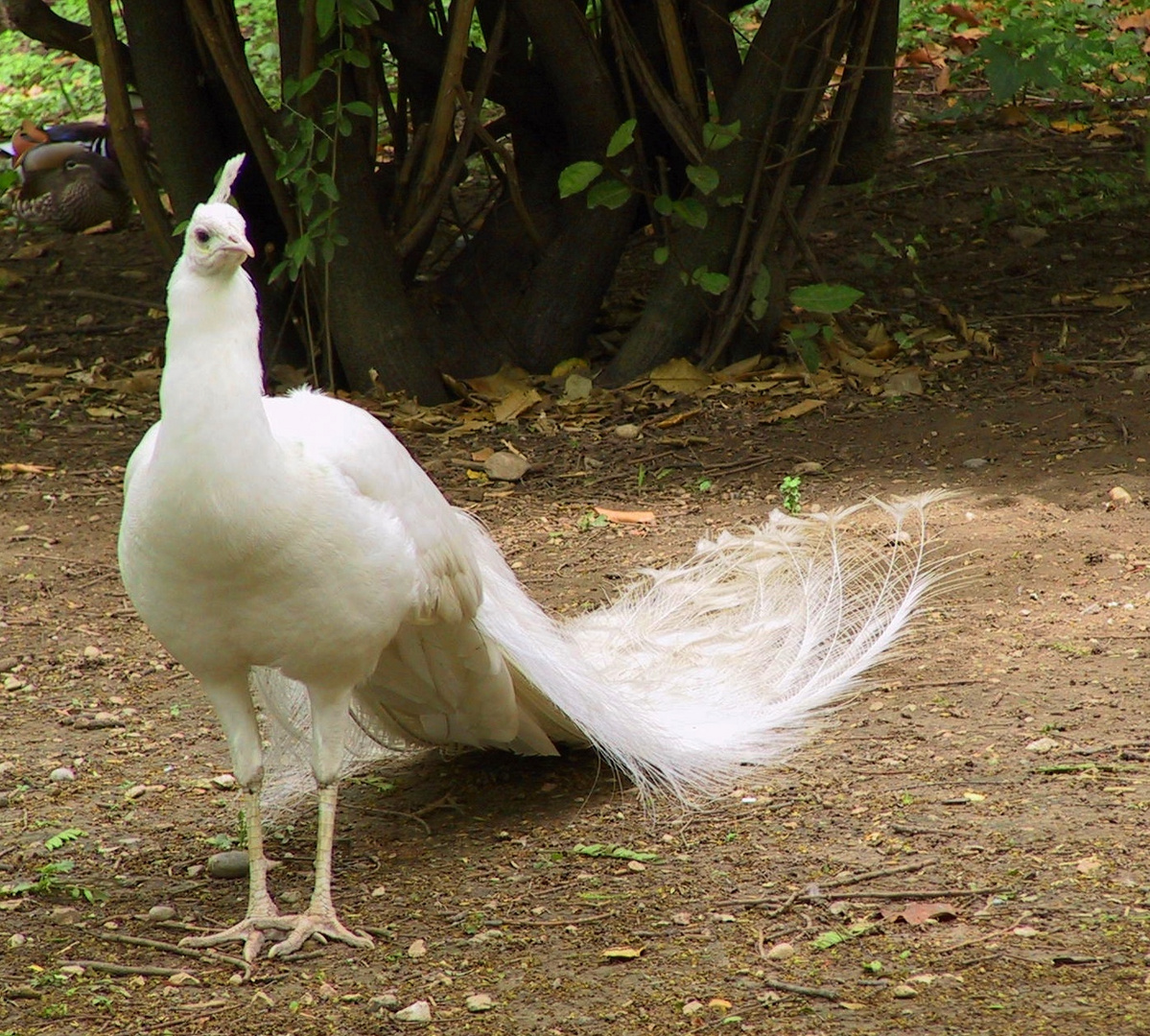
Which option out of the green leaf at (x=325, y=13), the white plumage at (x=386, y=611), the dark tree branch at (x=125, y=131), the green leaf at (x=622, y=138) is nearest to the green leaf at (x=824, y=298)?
the green leaf at (x=622, y=138)

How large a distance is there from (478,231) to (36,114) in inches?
172

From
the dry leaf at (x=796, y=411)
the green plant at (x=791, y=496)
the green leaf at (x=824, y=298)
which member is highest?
the green leaf at (x=824, y=298)

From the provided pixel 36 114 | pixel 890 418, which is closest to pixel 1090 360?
pixel 890 418

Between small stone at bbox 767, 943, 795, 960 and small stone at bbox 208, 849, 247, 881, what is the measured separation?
126cm

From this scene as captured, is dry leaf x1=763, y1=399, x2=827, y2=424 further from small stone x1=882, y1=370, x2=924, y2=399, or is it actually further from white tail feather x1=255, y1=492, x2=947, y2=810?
white tail feather x1=255, y1=492, x2=947, y2=810

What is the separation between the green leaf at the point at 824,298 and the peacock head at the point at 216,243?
3.48m

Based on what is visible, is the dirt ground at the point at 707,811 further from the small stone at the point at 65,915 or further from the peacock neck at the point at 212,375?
the peacock neck at the point at 212,375

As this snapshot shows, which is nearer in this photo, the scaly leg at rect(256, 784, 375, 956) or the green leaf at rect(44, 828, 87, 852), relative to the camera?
the scaly leg at rect(256, 784, 375, 956)

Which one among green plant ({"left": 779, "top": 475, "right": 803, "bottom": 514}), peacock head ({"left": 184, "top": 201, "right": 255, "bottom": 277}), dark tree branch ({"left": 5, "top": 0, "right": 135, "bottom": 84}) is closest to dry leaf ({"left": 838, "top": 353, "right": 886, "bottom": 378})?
green plant ({"left": 779, "top": 475, "right": 803, "bottom": 514})

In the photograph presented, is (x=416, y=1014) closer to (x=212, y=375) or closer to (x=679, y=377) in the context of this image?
(x=212, y=375)

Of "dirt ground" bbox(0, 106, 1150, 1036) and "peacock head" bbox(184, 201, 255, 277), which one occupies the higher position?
"peacock head" bbox(184, 201, 255, 277)

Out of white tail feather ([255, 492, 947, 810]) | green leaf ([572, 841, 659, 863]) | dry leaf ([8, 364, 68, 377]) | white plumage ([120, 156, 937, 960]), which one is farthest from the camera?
dry leaf ([8, 364, 68, 377])

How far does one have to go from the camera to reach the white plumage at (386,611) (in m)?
2.70

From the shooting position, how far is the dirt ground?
2.72 m
